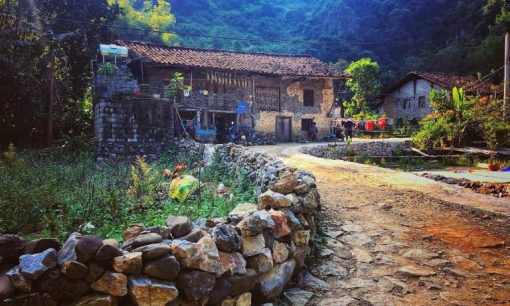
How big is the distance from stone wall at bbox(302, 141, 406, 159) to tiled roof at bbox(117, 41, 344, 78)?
750 centimetres

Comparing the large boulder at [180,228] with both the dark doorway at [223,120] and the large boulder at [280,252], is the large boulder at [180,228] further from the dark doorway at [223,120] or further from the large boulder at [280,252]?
the dark doorway at [223,120]

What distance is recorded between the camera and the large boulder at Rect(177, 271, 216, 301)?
8.82 ft

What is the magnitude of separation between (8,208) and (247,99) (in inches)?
797

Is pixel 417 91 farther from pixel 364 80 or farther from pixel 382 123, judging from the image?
pixel 382 123

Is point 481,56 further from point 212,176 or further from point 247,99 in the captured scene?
point 212,176

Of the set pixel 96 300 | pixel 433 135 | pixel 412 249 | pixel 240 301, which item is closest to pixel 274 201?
pixel 240 301

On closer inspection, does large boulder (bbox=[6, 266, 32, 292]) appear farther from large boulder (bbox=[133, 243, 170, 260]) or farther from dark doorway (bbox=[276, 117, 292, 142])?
dark doorway (bbox=[276, 117, 292, 142])

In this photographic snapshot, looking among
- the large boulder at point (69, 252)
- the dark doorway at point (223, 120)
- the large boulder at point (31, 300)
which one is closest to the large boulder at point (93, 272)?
the large boulder at point (69, 252)

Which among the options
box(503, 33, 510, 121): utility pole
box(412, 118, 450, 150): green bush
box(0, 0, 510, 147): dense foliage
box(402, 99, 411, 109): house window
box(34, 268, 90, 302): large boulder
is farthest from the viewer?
box(402, 99, 411, 109): house window

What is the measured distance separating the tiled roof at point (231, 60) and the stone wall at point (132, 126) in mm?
5421

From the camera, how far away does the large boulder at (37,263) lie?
2.25m

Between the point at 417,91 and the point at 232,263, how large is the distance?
111 ft

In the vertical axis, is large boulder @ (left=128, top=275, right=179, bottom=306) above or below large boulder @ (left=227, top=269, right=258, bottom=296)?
above

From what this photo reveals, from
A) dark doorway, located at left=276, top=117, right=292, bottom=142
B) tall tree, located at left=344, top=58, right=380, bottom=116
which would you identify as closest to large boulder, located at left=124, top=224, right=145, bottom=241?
dark doorway, located at left=276, top=117, right=292, bottom=142
